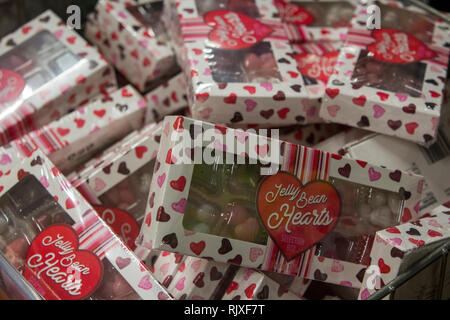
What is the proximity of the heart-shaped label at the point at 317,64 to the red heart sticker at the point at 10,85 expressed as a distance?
0.81 meters

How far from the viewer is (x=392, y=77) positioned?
4.48 ft

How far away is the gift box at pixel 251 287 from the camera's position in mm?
1109

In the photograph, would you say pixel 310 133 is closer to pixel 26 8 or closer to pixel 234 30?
pixel 234 30

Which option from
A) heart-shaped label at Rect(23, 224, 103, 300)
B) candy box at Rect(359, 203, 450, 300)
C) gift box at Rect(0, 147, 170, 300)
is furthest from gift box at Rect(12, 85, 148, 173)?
candy box at Rect(359, 203, 450, 300)

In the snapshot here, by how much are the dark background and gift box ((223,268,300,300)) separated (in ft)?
3.61

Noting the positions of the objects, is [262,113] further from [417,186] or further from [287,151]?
[417,186]

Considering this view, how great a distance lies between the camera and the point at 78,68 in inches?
58.3

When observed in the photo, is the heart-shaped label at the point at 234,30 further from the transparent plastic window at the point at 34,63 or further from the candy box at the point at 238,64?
the transparent plastic window at the point at 34,63

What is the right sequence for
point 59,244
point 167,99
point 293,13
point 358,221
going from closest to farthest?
point 59,244 → point 358,221 → point 167,99 → point 293,13

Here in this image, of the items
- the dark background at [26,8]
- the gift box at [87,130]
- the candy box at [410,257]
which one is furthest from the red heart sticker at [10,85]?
the candy box at [410,257]

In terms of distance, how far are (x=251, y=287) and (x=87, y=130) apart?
0.65 metres

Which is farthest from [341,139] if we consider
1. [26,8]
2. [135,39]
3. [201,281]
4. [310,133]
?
[26,8]
